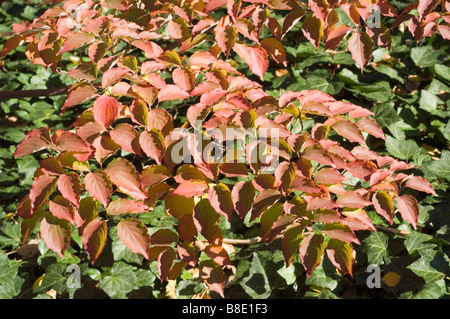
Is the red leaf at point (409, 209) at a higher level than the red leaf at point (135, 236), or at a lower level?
lower

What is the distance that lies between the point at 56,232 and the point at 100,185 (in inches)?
9.6

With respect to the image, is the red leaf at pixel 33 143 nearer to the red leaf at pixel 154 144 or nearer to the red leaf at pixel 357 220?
the red leaf at pixel 154 144

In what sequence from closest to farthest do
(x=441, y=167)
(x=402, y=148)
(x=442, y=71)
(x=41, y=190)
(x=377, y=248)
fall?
(x=41, y=190) → (x=377, y=248) → (x=441, y=167) → (x=402, y=148) → (x=442, y=71)

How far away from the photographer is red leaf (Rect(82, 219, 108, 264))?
167 centimetres

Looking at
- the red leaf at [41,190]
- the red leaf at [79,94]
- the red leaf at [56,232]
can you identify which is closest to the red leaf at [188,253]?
the red leaf at [56,232]

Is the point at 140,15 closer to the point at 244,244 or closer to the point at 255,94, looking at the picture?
the point at 255,94

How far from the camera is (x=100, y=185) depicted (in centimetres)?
163

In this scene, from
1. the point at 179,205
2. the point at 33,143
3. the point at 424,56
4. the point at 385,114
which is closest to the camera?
the point at 33,143

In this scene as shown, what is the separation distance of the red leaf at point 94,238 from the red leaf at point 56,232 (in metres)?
0.06

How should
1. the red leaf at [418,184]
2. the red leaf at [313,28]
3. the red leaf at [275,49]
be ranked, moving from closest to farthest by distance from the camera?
the red leaf at [418,184], the red leaf at [313,28], the red leaf at [275,49]

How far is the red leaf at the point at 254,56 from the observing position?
6.55ft

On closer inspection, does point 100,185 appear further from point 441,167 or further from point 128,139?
point 441,167

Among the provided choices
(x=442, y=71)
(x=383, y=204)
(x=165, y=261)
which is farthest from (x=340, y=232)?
(x=442, y=71)

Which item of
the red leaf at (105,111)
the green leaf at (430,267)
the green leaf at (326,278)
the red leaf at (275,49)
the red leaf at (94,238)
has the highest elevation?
the red leaf at (105,111)
